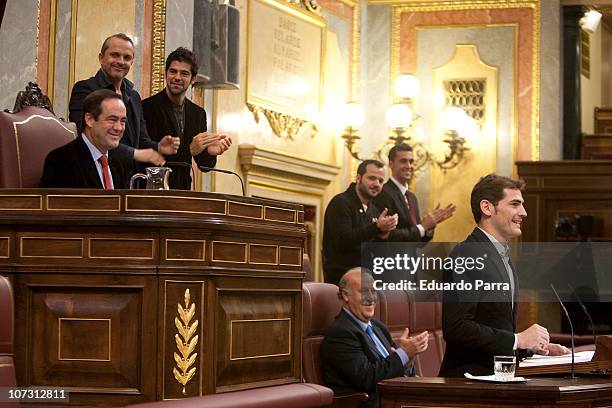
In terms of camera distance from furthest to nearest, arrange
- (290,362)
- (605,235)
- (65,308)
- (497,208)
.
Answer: (605,235) < (290,362) < (497,208) < (65,308)

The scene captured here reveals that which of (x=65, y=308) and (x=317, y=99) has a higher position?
(x=317, y=99)

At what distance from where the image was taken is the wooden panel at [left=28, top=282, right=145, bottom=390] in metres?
4.62

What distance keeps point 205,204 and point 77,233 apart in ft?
1.64

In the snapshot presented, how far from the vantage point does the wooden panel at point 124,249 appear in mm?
4660

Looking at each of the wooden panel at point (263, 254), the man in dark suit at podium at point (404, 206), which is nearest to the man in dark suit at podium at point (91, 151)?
the wooden panel at point (263, 254)

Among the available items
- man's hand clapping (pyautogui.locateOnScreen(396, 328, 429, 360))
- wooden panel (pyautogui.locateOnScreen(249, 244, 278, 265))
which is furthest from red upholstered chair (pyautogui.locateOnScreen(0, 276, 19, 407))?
man's hand clapping (pyautogui.locateOnScreen(396, 328, 429, 360))

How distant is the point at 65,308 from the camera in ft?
15.3

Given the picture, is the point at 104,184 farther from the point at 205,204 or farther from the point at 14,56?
the point at 14,56

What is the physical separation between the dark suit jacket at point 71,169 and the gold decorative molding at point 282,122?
5160mm

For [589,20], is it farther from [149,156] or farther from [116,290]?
[116,290]

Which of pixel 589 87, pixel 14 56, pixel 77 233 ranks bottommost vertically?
pixel 77 233

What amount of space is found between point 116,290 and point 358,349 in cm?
182

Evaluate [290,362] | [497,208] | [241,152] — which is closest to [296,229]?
[290,362]

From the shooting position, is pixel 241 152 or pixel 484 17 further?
pixel 484 17
